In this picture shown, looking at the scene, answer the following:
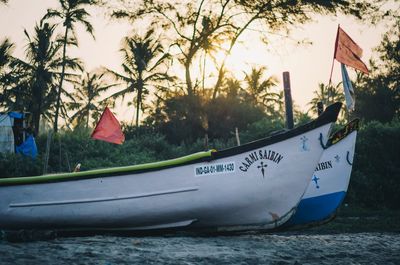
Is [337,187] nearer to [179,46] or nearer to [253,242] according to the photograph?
[253,242]

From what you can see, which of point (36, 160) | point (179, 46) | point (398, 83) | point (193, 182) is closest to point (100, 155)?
point (36, 160)

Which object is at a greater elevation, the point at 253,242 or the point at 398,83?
the point at 398,83

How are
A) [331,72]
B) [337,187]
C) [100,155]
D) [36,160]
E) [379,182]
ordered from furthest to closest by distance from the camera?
[100,155] → [36,160] → [379,182] → [337,187] → [331,72]

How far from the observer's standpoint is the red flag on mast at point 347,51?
7.66m

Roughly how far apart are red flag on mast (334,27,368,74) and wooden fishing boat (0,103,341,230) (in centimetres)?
184

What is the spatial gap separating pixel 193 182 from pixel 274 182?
1338 mm

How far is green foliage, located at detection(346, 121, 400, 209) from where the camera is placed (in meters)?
14.2

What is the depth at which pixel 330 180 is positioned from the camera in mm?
8391

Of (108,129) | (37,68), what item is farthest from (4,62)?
(108,129)

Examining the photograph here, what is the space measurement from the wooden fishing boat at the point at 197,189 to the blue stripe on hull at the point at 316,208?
1.68 meters

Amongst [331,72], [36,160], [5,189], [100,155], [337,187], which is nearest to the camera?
[5,189]

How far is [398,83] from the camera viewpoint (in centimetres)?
2909

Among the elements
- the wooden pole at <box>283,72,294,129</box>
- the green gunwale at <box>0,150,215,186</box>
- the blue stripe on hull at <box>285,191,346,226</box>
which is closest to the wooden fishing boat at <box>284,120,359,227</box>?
the blue stripe on hull at <box>285,191,346,226</box>

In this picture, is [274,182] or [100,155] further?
[100,155]
